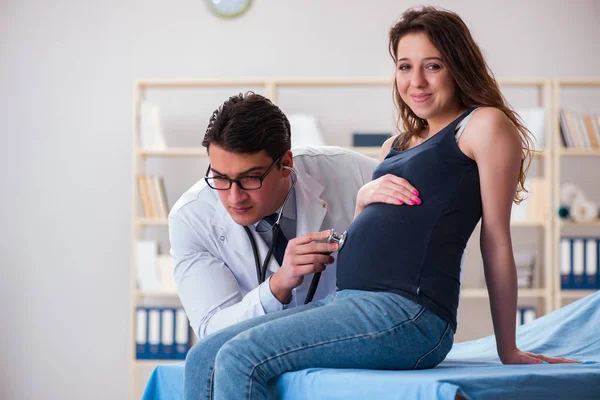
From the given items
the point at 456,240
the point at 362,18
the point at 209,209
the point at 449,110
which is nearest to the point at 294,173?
the point at 209,209

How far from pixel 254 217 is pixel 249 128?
0.67 feet

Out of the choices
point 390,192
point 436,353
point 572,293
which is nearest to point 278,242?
point 390,192

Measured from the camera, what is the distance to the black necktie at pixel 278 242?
73.2 inches

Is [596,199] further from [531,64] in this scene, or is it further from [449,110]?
[449,110]

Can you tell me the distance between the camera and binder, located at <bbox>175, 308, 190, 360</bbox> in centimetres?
388

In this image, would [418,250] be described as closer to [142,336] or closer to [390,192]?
[390,192]

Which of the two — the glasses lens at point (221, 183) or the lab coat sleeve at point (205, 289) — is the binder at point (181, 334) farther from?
the glasses lens at point (221, 183)

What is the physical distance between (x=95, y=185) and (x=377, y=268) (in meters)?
3.22

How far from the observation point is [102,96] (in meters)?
4.32

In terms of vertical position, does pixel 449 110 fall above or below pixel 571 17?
below

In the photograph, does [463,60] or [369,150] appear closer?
[463,60]

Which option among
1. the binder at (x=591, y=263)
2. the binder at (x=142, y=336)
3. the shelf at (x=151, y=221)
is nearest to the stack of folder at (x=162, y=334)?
the binder at (x=142, y=336)

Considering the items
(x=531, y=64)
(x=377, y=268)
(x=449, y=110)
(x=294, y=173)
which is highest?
(x=531, y=64)

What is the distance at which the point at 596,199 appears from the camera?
167 inches
